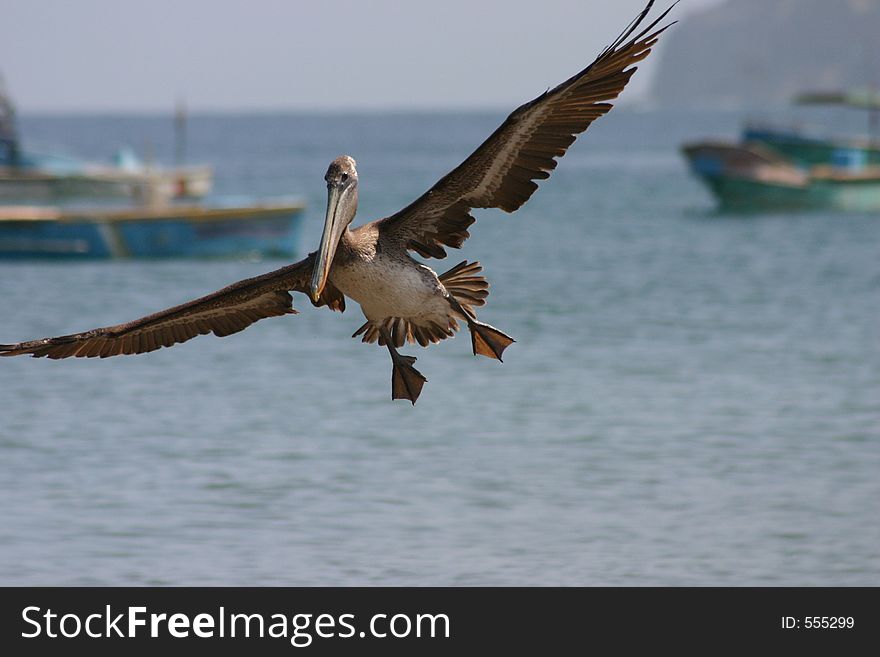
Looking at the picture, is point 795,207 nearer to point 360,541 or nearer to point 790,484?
point 790,484

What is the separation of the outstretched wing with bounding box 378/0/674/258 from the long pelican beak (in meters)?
0.42

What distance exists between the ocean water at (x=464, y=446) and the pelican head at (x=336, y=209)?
15.2 feet

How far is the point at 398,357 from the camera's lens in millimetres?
6871

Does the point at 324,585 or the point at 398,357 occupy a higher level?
the point at 398,357

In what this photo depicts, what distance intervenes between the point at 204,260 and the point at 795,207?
1765 centimetres

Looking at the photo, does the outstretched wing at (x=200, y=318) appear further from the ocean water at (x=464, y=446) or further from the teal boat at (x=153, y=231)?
the teal boat at (x=153, y=231)

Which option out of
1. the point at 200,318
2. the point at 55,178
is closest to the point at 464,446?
the point at 200,318

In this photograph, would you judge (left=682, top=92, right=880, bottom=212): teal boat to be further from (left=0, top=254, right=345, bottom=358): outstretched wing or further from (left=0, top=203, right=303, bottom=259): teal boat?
(left=0, top=254, right=345, bottom=358): outstretched wing

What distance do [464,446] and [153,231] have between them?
1286 cm

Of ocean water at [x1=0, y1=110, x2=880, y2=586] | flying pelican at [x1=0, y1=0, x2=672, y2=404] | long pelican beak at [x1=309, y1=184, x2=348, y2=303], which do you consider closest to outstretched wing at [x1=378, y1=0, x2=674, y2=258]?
flying pelican at [x1=0, y1=0, x2=672, y2=404]

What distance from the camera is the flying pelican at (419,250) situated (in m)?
6.16

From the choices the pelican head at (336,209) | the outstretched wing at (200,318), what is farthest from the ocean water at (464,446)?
the pelican head at (336,209)

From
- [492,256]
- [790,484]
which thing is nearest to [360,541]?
[790,484]

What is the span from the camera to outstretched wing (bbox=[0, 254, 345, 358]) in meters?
6.55
